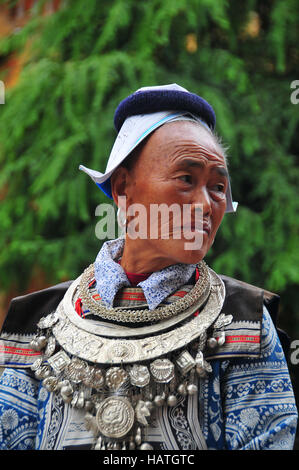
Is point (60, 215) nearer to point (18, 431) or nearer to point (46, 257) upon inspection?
point (46, 257)

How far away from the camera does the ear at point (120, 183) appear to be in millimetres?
1791

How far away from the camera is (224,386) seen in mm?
1631

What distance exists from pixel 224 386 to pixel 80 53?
341 centimetres

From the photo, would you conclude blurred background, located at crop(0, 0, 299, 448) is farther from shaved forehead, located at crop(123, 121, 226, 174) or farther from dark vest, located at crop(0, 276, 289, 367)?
shaved forehead, located at crop(123, 121, 226, 174)

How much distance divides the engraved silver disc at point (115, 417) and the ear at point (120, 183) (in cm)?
65

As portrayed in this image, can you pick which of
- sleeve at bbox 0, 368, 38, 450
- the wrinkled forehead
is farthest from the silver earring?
sleeve at bbox 0, 368, 38, 450

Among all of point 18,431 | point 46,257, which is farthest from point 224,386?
point 46,257

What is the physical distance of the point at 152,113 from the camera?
68.7 inches

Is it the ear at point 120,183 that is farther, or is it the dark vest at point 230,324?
the ear at point 120,183

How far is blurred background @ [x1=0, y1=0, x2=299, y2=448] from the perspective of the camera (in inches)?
158

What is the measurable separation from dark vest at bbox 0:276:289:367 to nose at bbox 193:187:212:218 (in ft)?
1.05

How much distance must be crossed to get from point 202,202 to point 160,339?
0.44 metres

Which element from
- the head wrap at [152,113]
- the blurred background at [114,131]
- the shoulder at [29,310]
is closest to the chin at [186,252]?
the head wrap at [152,113]

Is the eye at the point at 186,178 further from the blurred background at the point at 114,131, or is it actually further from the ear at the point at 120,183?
the blurred background at the point at 114,131
